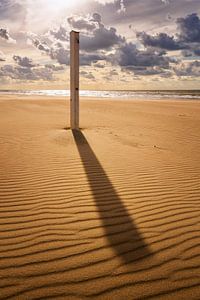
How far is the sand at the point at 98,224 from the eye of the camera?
2.46 m

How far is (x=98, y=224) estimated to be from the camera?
342 centimetres

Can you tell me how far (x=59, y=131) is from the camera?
9.29m

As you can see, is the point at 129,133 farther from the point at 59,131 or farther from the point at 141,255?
the point at 141,255

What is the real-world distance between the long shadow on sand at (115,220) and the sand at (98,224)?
0.04 feet

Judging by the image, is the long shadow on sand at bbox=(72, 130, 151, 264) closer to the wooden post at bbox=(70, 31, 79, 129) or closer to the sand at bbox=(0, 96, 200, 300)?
the sand at bbox=(0, 96, 200, 300)

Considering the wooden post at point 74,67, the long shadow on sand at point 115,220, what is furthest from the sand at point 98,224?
the wooden post at point 74,67

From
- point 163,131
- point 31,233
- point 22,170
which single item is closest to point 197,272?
point 31,233

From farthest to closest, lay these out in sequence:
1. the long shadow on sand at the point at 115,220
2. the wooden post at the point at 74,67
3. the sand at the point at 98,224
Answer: the wooden post at the point at 74,67 < the long shadow on sand at the point at 115,220 < the sand at the point at 98,224

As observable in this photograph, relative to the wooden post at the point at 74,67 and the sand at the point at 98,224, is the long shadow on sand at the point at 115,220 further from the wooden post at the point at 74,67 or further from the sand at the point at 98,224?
the wooden post at the point at 74,67

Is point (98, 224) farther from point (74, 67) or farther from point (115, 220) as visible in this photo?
point (74, 67)

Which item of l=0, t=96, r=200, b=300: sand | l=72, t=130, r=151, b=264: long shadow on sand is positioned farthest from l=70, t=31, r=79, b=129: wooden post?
l=72, t=130, r=151, b=264: long shadow on sand

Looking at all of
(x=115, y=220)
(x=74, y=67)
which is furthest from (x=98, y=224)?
(x=74, y=67)

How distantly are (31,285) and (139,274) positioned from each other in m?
0.99

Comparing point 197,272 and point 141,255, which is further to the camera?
point 141,255
